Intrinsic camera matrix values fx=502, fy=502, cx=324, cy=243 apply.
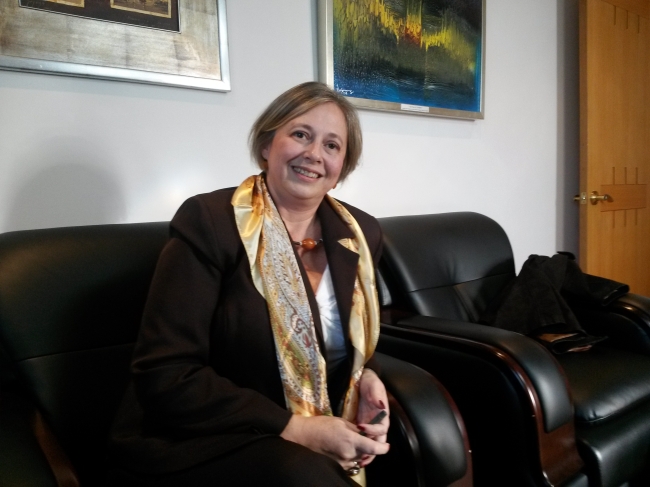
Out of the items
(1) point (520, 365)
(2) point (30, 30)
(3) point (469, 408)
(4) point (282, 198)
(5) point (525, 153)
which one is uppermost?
(2) point (30, 30)

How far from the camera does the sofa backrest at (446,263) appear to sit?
1.70 meters

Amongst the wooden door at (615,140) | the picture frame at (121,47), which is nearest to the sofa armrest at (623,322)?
the wooden door at (615,140)

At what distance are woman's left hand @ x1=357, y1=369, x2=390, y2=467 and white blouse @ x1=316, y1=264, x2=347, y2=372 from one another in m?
0.07

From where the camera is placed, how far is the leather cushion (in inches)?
50.5

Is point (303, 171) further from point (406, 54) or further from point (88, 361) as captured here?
point (406, 54)

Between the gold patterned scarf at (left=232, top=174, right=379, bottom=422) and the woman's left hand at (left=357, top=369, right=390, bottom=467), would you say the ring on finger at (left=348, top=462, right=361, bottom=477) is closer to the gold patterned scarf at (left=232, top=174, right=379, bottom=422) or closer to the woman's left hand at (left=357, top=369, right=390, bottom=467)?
the woman's left hand at (left=357, top=369, right=390, bottom=467)

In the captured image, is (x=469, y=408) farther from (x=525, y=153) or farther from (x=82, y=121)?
(x=525, y=153)

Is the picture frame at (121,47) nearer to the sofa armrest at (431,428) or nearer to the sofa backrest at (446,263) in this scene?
the sofa backrest at (446,263)

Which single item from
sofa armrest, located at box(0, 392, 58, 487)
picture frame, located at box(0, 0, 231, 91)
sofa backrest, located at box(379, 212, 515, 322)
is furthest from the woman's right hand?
picture frame, located at box(0, 0, 231, 91)

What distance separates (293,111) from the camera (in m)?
1.11

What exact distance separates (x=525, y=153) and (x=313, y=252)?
75.1 inches

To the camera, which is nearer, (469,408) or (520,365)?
(520,365)

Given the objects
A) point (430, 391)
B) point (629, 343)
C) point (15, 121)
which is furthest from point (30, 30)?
point (629, 343)

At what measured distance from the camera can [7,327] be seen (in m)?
1.03
